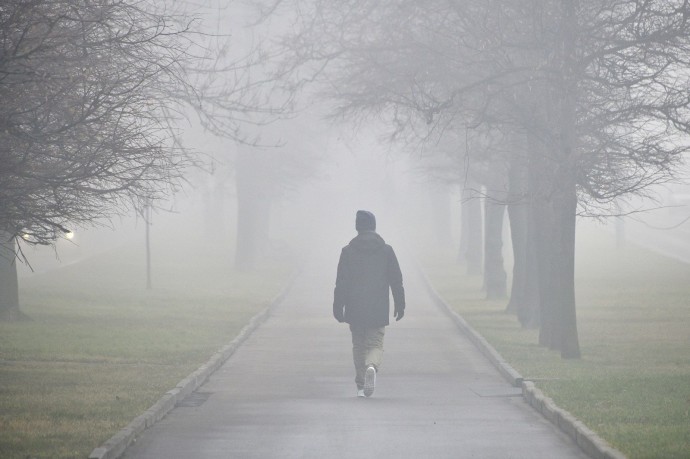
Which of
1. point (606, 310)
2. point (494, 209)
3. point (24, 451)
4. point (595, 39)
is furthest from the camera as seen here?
point (494, 209)

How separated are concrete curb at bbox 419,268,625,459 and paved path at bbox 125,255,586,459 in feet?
0.37

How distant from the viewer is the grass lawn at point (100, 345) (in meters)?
10.8

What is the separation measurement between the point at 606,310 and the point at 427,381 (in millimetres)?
13602

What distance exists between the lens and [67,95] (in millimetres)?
11312

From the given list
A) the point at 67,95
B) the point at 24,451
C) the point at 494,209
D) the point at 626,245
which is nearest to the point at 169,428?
the point at 24,451

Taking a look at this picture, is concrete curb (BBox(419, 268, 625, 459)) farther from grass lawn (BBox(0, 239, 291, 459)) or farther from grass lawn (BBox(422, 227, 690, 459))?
grass lawn (BBox(0, 239, 291, 459))

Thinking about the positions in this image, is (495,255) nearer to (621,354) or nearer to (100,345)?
(621,354)

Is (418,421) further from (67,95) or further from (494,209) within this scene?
(494,209)

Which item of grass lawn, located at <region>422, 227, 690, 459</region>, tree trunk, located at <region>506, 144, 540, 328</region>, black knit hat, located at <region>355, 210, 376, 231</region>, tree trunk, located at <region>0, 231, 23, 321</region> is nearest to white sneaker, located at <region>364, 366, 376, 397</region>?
black knit hat, located at <region>355, 210, 376, 231</region>

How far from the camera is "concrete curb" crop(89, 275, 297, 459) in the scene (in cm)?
952

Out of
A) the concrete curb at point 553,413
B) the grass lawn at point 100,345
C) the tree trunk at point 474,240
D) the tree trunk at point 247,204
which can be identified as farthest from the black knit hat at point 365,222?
the tree trunk at point 247,204

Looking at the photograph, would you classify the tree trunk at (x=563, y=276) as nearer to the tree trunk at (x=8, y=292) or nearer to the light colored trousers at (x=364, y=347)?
the light colored trousers at (x=364, y=347)

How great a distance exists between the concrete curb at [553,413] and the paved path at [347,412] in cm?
11

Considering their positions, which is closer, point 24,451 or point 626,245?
point 24,451
